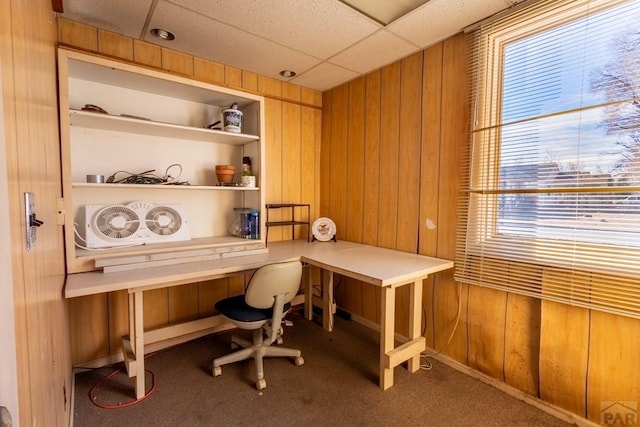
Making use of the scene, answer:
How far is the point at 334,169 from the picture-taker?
3027 millimetres

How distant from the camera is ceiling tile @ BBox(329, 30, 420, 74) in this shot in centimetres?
209

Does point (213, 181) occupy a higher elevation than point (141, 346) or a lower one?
higher

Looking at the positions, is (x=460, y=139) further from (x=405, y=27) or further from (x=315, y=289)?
(x=315, y=289)

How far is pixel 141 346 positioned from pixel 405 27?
2552 millimetres

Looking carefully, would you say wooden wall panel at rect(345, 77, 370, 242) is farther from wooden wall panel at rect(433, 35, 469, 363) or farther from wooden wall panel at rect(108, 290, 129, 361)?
wooden wall panel at rect(108, 290, 129, 361)

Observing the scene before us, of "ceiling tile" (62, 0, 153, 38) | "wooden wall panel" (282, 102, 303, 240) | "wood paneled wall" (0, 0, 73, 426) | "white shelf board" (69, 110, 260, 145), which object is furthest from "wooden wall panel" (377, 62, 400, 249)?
"wood paneled wall" (0, 0, 73, 426)

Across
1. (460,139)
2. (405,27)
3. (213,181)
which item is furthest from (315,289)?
(405,27)

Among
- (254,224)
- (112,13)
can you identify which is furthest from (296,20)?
(254,224)

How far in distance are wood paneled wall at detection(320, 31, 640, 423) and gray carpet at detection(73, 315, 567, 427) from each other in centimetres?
22

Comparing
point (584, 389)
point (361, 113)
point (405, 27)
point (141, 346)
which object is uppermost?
point (405, 27)

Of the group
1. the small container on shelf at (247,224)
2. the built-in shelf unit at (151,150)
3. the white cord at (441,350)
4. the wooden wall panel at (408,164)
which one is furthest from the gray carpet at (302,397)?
the small container on shelf at (247,224)

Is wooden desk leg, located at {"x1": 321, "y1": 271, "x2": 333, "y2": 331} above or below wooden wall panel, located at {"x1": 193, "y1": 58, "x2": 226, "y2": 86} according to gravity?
below

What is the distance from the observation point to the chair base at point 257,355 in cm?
186

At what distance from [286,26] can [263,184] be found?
43.4 inches
